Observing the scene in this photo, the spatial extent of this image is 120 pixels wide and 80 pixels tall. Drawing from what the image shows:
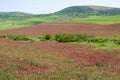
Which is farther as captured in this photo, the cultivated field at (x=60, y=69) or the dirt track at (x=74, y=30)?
the dirt track at (x=74, y=30)

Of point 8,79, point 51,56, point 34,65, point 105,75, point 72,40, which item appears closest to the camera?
point 8,79

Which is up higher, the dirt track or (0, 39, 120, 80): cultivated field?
(0, 39, 120, 80): cultivated field

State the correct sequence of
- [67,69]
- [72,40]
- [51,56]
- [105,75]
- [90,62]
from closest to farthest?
1. [105,75]
2. [67,69]
3. [90,62]
4. [51,56]
5. [72,40]

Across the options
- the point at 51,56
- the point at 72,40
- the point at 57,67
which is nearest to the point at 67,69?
the point at 57,67

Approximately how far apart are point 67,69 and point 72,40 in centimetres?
2333

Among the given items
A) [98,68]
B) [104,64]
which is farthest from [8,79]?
[104,64]

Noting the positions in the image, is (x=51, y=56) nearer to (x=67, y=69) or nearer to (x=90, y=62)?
(x=90, y=62)

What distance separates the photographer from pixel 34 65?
1920cm

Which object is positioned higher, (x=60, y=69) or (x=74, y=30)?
(x=60, y=69)

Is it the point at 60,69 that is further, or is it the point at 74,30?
the point at 74,30

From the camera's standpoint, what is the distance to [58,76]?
1529 centimetres

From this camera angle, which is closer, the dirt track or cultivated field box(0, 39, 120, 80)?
cultivated field box(0, 39, 120, 80)

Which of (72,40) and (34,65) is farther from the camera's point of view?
(72,40)

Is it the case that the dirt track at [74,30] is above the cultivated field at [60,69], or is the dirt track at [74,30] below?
below
